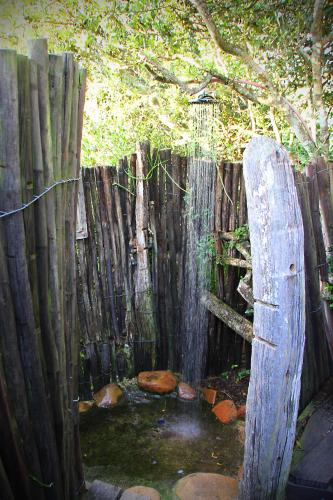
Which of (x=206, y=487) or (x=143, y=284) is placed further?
(x=143, y=284)

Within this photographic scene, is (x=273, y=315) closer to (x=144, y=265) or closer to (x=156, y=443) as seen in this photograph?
(x=156, y=443)

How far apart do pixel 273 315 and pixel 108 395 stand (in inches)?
109

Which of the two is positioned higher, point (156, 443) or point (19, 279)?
point (19, 279)

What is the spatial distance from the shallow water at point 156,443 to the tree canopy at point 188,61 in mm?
3798

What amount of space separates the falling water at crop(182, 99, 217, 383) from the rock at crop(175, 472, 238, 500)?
→ 4.92ft

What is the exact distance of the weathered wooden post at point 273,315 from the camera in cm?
185

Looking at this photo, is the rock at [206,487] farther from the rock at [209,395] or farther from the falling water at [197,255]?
the falling water at [197,255]

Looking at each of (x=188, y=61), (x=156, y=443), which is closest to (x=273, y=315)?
(x=156, y=443)

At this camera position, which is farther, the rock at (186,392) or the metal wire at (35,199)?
the rock at (186,392)

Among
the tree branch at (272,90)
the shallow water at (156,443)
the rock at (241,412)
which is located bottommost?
the shallow water at (156,443)

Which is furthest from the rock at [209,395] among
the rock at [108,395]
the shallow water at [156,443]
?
the rock at [108,395]

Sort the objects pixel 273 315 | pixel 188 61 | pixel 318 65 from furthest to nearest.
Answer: pixel 188 61, pixel 318 65, pixel 273 315

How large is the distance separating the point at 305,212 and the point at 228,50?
367cm

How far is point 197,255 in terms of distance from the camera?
4176 mm
